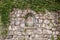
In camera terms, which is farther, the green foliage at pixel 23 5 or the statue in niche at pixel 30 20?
the statue in niche at pixel 30 20

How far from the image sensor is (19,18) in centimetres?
519

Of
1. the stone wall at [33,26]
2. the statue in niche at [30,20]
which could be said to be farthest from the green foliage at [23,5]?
the statue in niche at [30,20]

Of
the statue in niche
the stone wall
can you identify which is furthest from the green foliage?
the statue in niche

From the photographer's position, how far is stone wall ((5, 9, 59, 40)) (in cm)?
516

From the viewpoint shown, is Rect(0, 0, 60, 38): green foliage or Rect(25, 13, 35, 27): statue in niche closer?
Rect(0, 0, 60, 38): green foliage

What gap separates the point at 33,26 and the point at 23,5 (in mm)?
663

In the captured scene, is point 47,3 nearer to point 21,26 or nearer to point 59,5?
point 59,5

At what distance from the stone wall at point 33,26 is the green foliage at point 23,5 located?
12 cm

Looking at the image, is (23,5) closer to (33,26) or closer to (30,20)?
(30,20)

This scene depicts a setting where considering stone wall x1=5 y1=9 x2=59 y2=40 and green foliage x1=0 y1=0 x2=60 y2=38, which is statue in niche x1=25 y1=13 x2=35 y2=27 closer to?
stone wall x1=5 y1=9 x2=59 y2=40

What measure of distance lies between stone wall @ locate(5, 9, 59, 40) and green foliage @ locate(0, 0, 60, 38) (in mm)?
118

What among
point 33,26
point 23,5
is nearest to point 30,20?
point 33,26

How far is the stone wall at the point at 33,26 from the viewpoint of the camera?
516 cm

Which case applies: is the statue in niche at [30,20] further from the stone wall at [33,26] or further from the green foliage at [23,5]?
the green foliage at [23,5]
